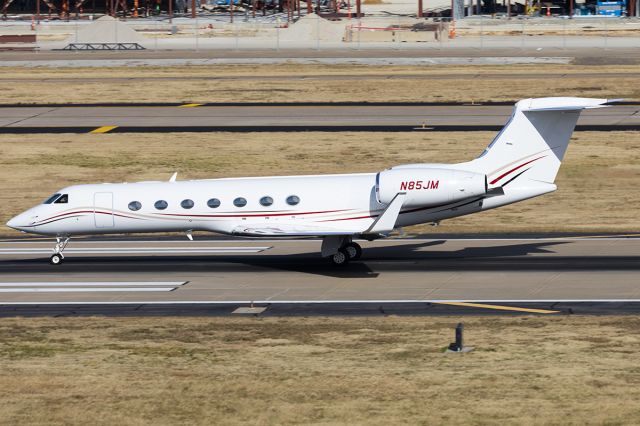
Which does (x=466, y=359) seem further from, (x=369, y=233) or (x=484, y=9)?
(x=484, y=9)

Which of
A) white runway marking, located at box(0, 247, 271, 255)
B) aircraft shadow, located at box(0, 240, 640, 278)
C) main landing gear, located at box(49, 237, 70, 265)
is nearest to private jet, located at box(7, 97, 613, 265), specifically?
aircraft shadow, located at box(0, 240, 640, 278)

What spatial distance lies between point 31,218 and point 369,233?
1165 centimetres

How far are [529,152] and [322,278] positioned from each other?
775 centimetres

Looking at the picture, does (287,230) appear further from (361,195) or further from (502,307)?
(502,307)

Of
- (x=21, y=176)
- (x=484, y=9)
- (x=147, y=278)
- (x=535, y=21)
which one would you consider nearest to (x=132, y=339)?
(x=147, y=278)

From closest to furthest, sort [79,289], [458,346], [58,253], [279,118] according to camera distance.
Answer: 1. [458,346]
2. [79,289]
3. [58,253]
4. [279,118]

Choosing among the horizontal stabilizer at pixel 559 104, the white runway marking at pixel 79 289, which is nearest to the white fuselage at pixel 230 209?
the white runway marking at pixel 79 289

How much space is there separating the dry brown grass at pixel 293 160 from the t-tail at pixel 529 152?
9.33 meters

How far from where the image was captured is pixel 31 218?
37281mm

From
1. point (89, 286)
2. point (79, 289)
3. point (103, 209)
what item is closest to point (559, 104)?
point (103, 209)

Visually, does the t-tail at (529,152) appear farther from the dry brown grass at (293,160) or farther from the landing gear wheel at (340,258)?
the dry brown grass at (293,160)

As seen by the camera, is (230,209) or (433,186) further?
(230,209)

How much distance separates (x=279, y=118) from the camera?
6806 centimetres

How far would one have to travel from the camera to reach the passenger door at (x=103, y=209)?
36.6 meters
